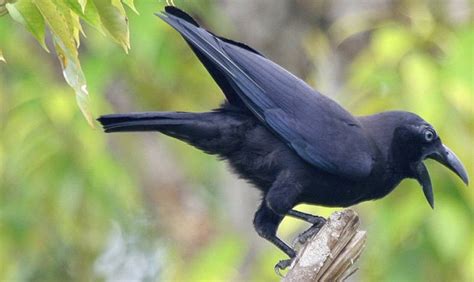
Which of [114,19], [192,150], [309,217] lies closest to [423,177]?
[309,217]

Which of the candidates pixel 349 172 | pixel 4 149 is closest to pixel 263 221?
pixel 349 172

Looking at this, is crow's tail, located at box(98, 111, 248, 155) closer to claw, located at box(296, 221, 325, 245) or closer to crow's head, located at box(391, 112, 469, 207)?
claw, located at box(296, 221, 325, 245)

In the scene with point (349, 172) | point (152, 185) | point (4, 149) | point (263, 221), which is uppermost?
point (349, 172)

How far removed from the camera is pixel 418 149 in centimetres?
518

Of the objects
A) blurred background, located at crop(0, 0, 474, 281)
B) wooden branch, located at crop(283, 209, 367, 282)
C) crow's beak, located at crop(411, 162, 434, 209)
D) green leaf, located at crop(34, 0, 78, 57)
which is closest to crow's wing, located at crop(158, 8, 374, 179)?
crow's beak, located at crop(411, 162, 434, 209)

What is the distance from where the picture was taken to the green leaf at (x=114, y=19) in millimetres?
3455

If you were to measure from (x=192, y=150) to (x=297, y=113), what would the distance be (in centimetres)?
379

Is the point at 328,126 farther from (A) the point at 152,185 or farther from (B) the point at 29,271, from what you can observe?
(A) the point at 152,185

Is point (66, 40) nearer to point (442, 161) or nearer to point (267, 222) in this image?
point (267, 222)

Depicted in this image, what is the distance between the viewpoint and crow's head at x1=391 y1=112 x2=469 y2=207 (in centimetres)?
516

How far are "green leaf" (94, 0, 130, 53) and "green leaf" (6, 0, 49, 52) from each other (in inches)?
6.6

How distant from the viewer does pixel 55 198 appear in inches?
301

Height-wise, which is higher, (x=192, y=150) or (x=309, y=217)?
(x=309, y=217)

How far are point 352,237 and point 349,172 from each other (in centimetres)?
78
